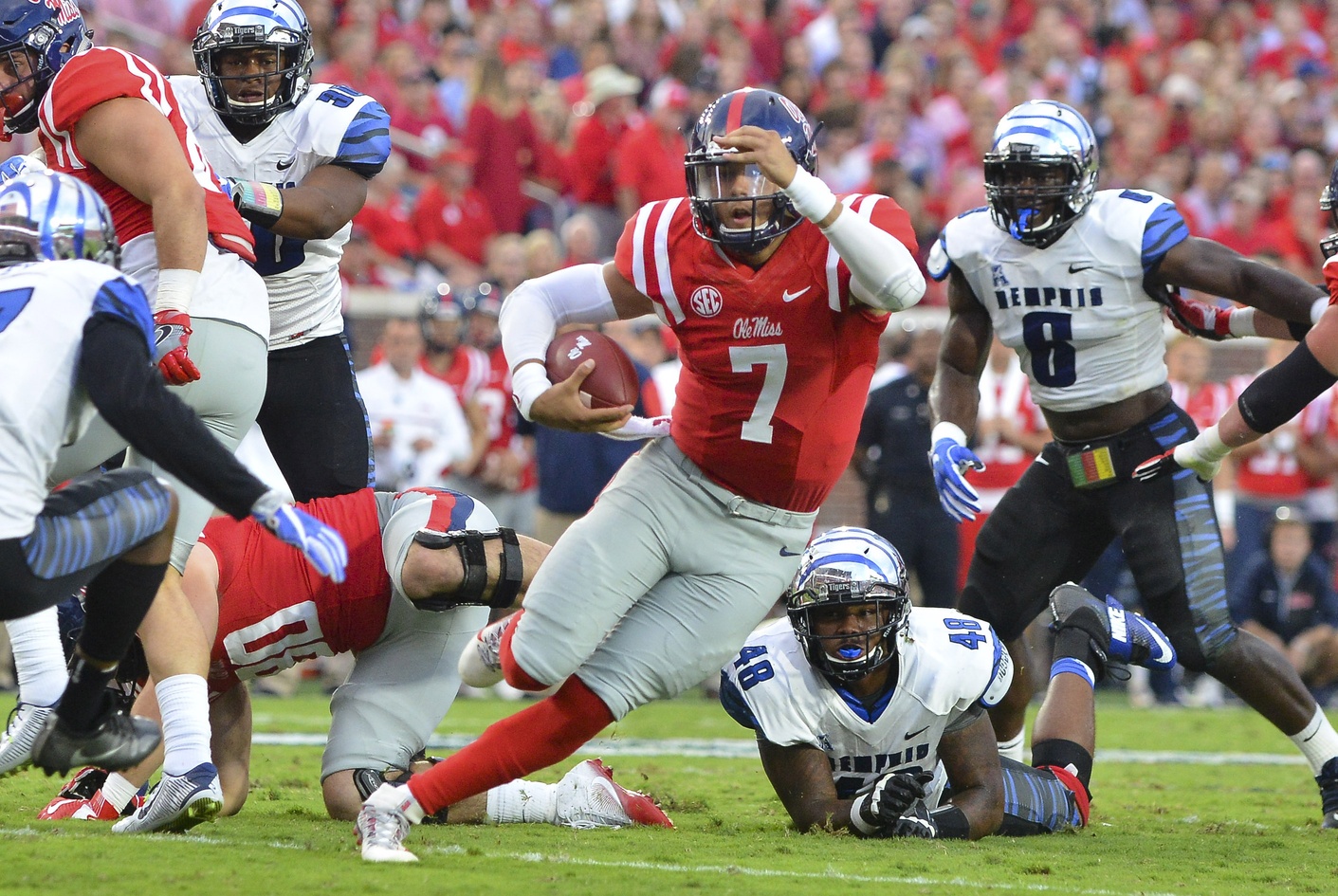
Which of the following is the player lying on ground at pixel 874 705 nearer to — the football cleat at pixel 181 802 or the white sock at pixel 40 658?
the football cleat at pixel 181 802

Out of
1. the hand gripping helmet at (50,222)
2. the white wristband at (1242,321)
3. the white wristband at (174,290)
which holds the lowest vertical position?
the white wristband at (1242,321)

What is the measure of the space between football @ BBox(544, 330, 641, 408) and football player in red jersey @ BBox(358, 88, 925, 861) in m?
0.05

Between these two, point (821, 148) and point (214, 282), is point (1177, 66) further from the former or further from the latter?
point (214, 282)

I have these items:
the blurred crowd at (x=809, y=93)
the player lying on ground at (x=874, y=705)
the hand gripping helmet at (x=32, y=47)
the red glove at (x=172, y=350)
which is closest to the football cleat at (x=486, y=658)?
the player lying on ground at (x=874, y=705)

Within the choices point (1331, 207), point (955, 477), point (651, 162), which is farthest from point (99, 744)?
point (651, 162)

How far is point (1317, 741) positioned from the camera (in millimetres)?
5133

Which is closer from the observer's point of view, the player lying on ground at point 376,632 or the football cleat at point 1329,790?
the player lying on ground at point 376,632

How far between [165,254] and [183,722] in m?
1.13

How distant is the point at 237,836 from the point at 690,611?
1207mm

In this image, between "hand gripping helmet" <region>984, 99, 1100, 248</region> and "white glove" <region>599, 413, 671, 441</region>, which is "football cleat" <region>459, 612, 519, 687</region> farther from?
"hand gripping helmet" <region>984, 99, 1100, 248</region>

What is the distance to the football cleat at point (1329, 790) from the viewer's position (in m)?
4.98

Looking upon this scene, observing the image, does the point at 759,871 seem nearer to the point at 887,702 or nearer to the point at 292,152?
the point at 887,702

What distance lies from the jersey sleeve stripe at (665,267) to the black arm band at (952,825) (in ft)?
4.73

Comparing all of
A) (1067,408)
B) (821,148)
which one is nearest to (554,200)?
(821,148)
